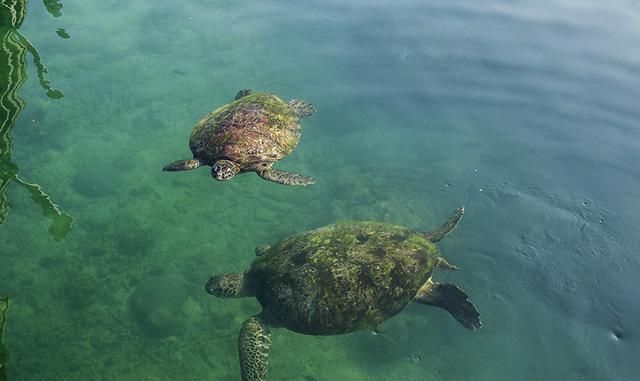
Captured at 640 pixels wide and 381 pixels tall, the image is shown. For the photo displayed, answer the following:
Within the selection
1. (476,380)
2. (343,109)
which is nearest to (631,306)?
(476,380)

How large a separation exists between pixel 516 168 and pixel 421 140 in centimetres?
172

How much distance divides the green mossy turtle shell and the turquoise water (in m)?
0.98

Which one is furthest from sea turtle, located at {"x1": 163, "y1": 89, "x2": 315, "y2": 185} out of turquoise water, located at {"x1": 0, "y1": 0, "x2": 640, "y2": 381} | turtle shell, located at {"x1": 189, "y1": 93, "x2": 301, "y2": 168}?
turquoise water, located at {"x1": 0, "y1": 0, "x2": 640, "y2": 381}

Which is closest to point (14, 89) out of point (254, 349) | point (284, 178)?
point (284, 178)

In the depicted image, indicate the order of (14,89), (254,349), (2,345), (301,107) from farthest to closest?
(14,89) → (301,107) → (2,345) → (254,349)

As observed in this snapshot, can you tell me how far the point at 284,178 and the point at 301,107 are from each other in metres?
1.96

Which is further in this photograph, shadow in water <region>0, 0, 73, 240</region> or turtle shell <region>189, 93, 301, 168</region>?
turtle shell <region>189, 93, 301, 168</region>

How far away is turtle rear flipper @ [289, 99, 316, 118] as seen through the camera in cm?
836

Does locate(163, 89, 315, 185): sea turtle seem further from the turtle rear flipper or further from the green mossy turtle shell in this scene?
the green mossy turtle shell

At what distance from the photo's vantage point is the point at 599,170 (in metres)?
7.81

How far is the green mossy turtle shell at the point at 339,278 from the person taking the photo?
4.95m

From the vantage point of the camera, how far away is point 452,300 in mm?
5652

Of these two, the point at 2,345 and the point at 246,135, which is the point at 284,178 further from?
the point at 2,345

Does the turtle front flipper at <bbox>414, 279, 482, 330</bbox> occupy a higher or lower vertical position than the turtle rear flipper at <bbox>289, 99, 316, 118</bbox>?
lower
